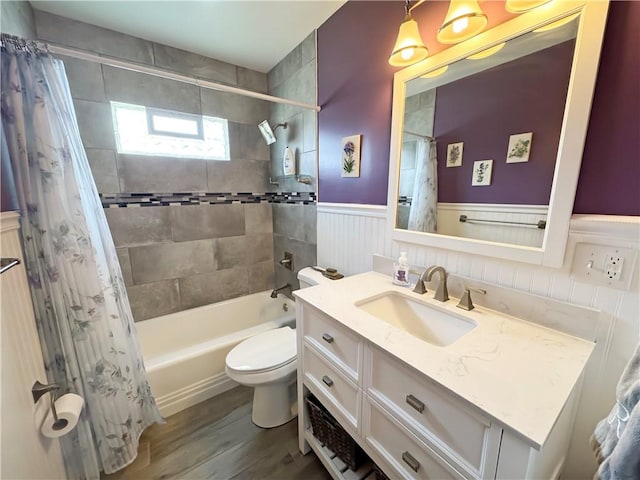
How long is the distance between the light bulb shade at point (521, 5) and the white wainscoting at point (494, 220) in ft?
2.06

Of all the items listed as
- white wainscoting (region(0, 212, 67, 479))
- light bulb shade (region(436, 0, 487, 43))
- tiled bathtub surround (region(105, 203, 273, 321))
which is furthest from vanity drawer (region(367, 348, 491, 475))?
tiled bathtub surround (region(105, 203, 273, 321))

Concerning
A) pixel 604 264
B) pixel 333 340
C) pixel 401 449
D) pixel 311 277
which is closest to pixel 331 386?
pixel 333 340

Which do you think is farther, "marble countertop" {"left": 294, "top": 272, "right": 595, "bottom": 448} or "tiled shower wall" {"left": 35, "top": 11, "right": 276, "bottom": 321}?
"tiled shower wall" {"left": 35, "top": 11, "right": 276, "bottom": 321}

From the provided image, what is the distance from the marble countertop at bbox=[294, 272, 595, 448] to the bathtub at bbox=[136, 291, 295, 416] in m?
1.19

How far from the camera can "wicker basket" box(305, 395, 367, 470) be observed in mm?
1102

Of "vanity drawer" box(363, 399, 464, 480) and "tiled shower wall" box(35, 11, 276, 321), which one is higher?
"tiled shower wall" box(35, 11, 276, 321)

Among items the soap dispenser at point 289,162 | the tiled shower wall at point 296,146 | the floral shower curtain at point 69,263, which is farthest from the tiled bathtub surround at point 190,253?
the floral shower curtain at point 69,263

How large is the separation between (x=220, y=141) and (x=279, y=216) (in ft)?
2.74

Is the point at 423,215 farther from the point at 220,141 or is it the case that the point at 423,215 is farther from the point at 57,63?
the point at 220,141

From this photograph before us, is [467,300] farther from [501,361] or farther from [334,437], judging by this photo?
[334,437]

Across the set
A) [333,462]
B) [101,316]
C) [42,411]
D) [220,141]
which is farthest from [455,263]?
[220,141]

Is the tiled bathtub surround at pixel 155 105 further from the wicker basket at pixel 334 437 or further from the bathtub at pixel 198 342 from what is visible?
the wicker basket at pixel 334 437

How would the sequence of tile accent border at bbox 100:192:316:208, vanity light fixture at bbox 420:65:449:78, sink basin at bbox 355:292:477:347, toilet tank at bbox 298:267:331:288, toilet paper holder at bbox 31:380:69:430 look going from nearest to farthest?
1. toilet paper holder at bbox 31:380:69:430
2. sink basin at bbox 355:292:477:347
3. vanity light fixture at bbox 420:65:449:78
4. toilet tank at bbox 298:267:331:288
5. tile accent border at bbox 100:192:316:208

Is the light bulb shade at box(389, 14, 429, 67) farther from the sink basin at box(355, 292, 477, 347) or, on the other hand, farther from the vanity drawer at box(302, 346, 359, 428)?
the vanity drawer at box(302, 346, 359, 428)
